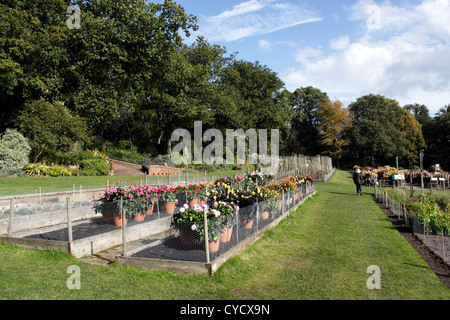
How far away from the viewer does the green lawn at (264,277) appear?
206 inches

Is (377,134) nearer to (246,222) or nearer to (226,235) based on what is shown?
(246,222)

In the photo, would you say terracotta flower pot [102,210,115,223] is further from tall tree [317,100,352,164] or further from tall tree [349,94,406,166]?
tall tree [317,100,352,164]

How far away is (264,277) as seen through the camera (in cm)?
623

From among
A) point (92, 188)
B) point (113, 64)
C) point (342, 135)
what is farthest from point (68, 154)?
point (342, 135)

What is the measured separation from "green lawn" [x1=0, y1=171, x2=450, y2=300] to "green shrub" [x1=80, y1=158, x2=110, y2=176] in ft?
51.0

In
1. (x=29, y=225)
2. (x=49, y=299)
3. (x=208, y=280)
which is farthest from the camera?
(x=29, y=225)

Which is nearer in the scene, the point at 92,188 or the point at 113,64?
the point at 92,188

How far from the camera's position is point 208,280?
5711 millimetres

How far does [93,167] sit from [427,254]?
65.7 ft

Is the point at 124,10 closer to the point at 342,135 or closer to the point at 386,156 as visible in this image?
the point at 386,156

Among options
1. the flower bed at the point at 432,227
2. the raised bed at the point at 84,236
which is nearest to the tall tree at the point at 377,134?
the flower bed at the point at 432,227

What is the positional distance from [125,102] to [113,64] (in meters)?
2.83

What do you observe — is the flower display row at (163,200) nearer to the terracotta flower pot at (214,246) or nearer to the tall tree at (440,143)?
the terracotta flower pot at (214,246)

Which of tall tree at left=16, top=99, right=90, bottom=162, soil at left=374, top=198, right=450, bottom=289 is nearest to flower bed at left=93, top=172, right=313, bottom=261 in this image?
soil at left=374, top=198, right=450, bottom=289
